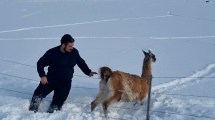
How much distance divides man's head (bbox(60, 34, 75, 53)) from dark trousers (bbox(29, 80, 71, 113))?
679mm

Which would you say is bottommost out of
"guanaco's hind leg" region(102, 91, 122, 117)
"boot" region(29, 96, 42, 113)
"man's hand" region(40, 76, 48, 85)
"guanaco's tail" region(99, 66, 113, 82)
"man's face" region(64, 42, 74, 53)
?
"boot" region(29, 96, 42, 113)

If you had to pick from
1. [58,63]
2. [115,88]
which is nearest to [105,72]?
[115,88]

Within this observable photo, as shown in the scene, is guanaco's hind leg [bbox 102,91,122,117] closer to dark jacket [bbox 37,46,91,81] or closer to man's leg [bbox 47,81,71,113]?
man's leg [bbox 47,81,71,113]

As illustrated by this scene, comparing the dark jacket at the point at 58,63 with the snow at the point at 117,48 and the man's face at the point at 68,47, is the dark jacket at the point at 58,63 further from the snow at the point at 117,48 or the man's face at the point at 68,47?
the snow at the point at 117,48

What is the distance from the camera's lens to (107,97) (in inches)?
302

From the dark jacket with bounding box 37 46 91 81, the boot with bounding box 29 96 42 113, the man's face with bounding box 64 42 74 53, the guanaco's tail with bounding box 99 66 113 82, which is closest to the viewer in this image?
the guanaco's tail with bounding box 99 66 113 82

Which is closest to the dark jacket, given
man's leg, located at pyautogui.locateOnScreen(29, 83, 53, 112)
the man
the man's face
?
the man

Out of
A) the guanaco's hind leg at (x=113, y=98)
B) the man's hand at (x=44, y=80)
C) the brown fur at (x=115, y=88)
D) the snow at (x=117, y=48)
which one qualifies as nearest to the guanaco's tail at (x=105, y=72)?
the brown fur at (x=115, y=88)

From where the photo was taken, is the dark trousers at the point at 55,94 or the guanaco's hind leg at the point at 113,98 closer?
the guanaco's hind leg at the point at 113,98

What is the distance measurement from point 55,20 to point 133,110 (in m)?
11.7

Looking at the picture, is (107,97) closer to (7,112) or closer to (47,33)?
(7,112)

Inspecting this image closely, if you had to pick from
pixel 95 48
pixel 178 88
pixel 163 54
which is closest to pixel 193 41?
pixel 163 54

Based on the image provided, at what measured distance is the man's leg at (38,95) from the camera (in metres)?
7.63

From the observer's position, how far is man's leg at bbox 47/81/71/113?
7.69 metres
